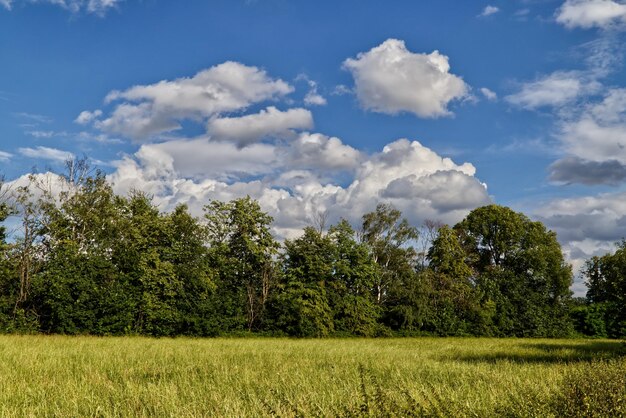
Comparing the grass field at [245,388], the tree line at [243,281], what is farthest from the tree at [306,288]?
the grass field at [245,388]

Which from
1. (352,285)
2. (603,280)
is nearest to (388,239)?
(352,285)

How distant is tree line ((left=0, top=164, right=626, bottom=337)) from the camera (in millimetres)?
33375

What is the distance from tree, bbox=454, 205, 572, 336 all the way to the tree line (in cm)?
17

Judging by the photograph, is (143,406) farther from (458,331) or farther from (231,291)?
(458,331)

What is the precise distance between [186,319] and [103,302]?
18.6 feet

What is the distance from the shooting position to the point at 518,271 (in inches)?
2128

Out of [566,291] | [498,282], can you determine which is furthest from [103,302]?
[566,291]

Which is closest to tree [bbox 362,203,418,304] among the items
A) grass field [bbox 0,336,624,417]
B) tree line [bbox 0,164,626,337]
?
tree line [bbox 0,164,626,337]

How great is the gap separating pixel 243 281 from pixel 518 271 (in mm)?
30953

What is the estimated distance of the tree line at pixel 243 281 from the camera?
33375 millimetres

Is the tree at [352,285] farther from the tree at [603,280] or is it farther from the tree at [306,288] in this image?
the tree at [603,280]

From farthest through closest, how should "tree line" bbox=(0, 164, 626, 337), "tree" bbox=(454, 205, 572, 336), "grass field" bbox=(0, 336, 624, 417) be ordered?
"tree" bbox=(454, 205, 572, 336) → "tree line" bbox=(0, 164, 626, 337) → "grass field" bbox=(0, 336, 624, 417)

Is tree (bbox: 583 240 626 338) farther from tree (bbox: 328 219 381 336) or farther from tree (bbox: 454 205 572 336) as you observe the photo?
tree (bbox: 328 219 381 336)

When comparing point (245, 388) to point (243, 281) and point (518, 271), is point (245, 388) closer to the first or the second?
point (243, 281)
